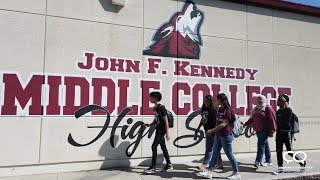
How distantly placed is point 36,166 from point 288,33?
8.00 meters

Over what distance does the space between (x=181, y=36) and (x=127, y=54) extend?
1.62 meters

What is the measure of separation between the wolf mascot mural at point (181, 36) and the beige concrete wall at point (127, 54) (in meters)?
0.16

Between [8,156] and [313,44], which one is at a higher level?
[313,44]

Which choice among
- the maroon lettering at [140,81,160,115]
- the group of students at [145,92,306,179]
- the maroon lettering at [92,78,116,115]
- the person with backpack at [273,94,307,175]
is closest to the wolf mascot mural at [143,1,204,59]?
the maroon lettering at [140,81,160,115]

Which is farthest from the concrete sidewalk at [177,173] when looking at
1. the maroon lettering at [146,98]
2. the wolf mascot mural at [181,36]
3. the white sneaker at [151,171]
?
the wolf mascot mural at [181,36]

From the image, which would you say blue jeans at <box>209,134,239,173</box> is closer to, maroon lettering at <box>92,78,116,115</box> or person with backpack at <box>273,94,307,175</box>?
person with backpack at <box>273,94,307,175</box>

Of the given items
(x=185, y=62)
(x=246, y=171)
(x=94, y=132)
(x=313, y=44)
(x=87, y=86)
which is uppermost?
(x=313, y=44)

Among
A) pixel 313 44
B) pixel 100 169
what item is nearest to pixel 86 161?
pixel 100 169

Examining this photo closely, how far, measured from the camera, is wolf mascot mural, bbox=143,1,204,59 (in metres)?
9.09

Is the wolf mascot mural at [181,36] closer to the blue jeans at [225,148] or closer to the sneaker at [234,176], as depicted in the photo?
the blue jeans at [225,148]

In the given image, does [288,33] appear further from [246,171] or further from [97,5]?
[97,5]

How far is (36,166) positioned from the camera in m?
7.65

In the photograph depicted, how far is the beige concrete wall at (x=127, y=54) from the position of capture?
759 centimetres

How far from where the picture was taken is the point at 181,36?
944 centimetres
